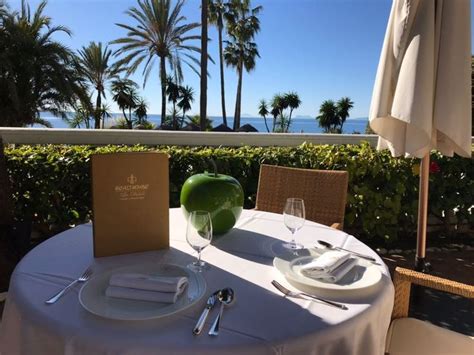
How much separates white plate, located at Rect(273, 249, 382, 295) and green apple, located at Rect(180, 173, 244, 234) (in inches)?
11.3

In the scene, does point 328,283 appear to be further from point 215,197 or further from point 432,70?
point 432,70

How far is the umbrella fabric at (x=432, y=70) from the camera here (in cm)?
200

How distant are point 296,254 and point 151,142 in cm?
388

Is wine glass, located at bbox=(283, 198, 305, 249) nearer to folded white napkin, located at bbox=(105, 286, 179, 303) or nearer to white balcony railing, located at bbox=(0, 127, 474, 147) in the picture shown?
folded white napkin, located at bbox=(105, 286, 179, 303)

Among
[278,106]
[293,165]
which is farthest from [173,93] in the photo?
[293,165]

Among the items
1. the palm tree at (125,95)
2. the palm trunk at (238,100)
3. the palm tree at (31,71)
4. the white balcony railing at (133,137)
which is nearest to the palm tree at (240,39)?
the palm trunk at (238,100)

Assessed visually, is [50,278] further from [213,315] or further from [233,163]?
[233,163]

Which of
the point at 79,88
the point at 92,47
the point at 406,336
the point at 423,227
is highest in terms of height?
the point at 92,47

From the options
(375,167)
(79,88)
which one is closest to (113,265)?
(375,167)

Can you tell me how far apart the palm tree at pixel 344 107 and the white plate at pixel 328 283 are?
3605 centimetres

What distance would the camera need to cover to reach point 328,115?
35750 mm

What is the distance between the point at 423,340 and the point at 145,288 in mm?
1162

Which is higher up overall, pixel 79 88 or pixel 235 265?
pixel 79 88

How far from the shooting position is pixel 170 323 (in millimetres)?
942
